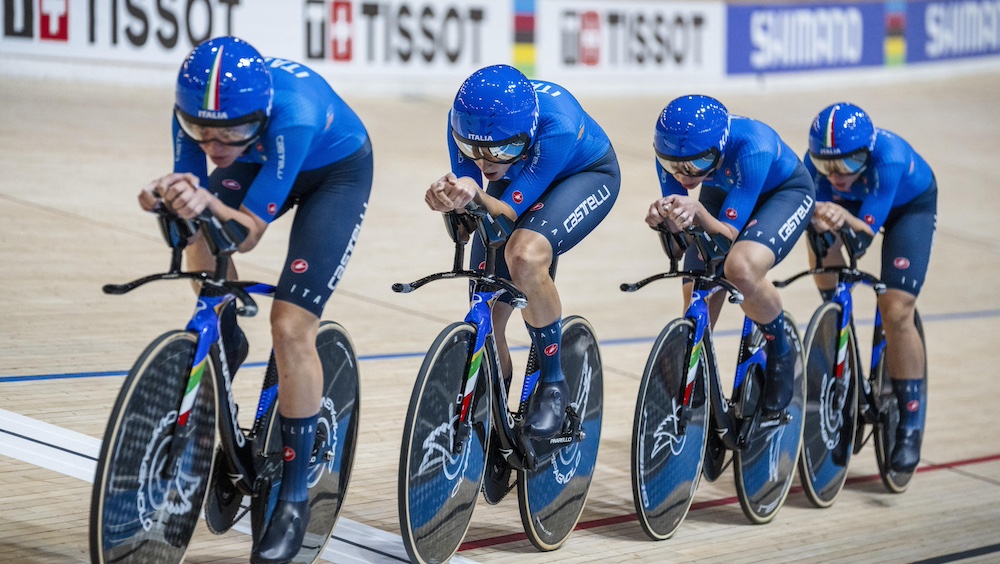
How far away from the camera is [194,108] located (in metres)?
2.57

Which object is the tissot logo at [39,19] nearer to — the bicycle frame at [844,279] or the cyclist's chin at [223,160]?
the bicycle frame at [844,279]

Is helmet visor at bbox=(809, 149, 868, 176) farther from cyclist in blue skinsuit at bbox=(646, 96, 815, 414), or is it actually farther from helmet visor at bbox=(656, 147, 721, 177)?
helmet visor at bbox=(656, 147, 721, 177)

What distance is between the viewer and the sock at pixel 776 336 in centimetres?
398

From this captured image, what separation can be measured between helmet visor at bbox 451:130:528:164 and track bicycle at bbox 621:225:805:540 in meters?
0.57

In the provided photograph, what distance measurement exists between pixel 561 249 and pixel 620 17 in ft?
34.5

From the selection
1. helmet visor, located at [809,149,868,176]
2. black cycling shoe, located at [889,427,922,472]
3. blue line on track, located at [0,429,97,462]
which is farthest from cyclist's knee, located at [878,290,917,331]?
blue line on track, located at [0,429,97,462]

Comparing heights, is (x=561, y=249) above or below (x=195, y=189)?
below

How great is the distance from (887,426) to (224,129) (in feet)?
9.94

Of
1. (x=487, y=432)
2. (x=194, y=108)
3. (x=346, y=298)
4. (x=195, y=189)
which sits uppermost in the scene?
(x=194, y=108)

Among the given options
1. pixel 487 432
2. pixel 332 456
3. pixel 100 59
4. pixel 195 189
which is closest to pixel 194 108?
pixel 195 189

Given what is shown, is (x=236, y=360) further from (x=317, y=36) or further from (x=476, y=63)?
(x=476, y=63)

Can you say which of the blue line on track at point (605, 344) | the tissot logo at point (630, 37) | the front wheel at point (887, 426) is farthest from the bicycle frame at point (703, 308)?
the tissot logo at point (630, 37)

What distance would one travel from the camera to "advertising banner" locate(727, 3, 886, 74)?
14.7m

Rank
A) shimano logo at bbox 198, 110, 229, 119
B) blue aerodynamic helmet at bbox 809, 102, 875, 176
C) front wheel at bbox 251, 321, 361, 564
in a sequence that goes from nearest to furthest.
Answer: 1. shimano logo at bbox 198, 110, 229, 119
2. front wheel at bbox 251, 321, 361, 564
3. blue aerodynamic helmet at bbox 809, 102, 875, 176
